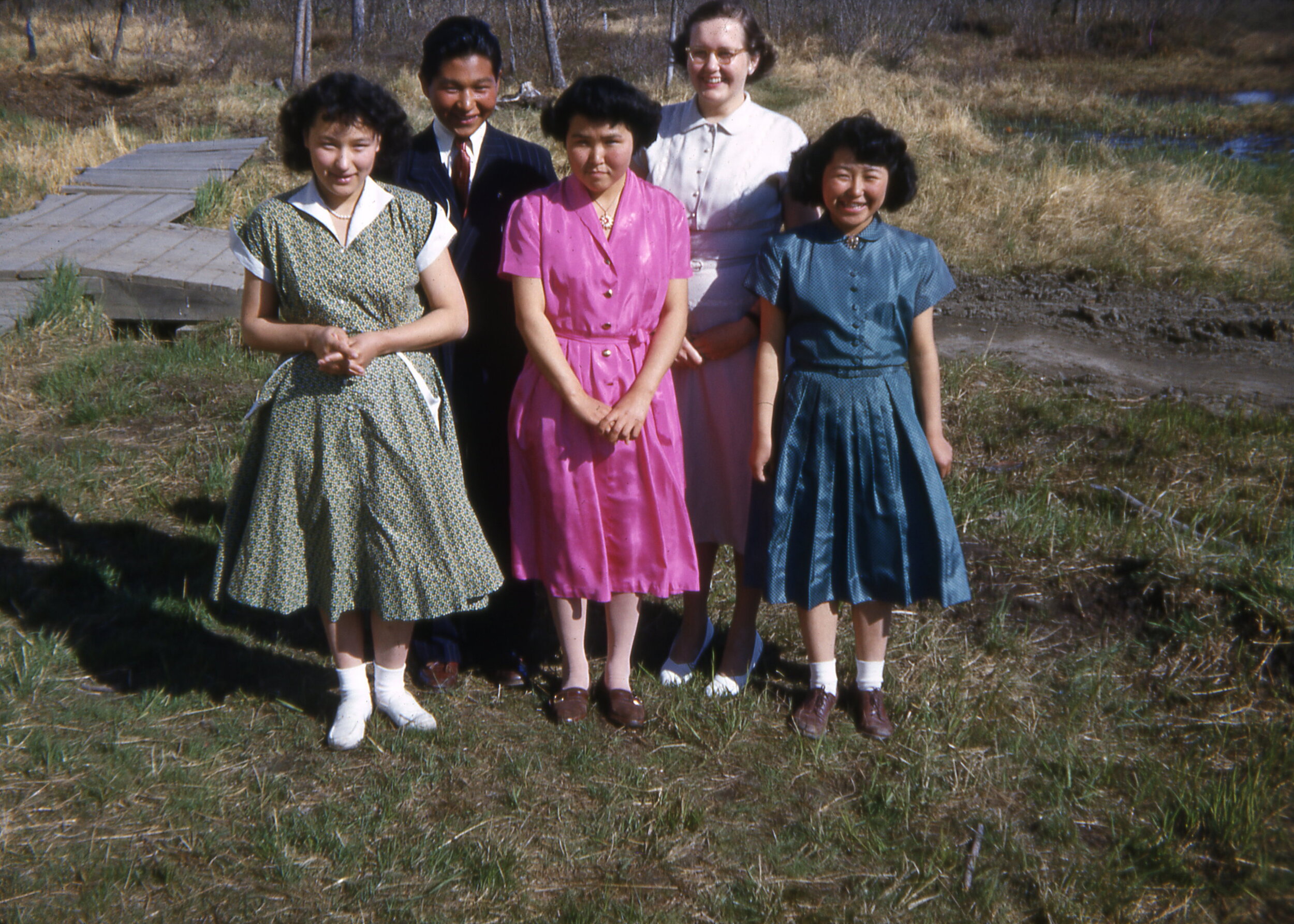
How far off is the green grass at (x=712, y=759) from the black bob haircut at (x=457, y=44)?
5.68 ft

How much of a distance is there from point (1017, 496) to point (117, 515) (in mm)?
3402

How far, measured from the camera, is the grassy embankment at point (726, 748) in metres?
2.34

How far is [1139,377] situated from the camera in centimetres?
551

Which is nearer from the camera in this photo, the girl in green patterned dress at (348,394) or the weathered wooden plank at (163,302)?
the girl in green patterned dress at (348,394)

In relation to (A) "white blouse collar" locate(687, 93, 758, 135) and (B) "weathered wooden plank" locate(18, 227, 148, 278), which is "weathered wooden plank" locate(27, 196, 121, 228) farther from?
(A) "white blouse collar" locate(687, 93, 758, 135)

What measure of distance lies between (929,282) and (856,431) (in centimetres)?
42

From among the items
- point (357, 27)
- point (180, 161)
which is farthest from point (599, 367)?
point (357, 27)

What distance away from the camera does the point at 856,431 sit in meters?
2.72

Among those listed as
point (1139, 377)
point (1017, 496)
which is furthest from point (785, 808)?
point (1139, 377)

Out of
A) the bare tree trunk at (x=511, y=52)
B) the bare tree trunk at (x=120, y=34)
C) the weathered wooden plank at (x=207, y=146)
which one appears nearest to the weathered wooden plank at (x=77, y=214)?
the weathered wooden plank at (x=207, y=146)

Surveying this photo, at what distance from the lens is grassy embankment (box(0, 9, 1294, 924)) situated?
7.66 ft

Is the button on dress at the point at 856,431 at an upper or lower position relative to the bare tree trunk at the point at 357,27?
lower

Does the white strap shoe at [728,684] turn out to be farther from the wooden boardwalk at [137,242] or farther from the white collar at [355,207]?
the wooden boardwalk at [137,242]

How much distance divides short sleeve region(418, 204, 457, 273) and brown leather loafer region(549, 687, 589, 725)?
1.21 meters
